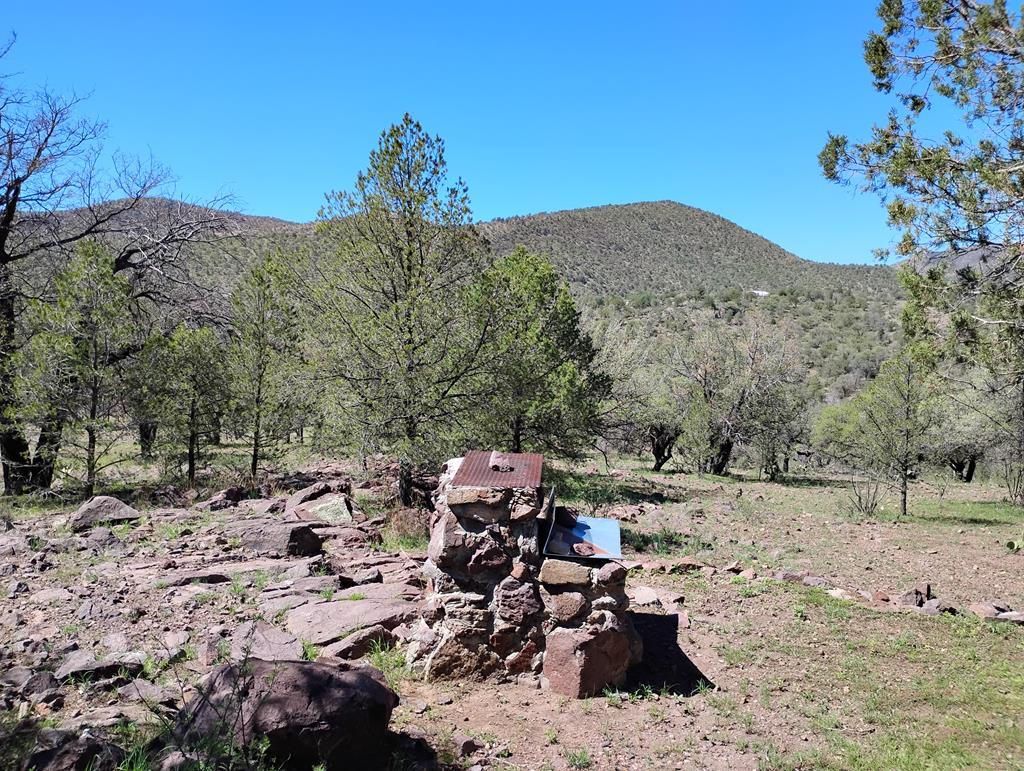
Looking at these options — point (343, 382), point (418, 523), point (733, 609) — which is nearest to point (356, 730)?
point (733, 609)

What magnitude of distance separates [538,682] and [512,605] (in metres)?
0.73

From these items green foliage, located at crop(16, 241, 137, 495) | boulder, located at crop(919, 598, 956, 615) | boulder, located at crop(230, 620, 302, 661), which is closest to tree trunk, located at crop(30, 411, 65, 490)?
green foliage, located at crop(16, 241, 137, 495)

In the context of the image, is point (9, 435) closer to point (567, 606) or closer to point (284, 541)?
point (284, 541)

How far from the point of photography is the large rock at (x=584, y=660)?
558 centimetres

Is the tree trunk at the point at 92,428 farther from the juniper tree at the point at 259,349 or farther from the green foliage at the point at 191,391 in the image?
the juniper tree at the point at 259,349

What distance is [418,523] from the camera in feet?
36.2

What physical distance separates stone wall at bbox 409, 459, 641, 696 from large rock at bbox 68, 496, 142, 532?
26.6ft

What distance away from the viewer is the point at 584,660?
5.58m

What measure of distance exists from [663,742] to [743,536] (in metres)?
9.13

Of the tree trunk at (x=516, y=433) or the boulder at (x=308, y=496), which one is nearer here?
the boulder at (x=308, y=496)

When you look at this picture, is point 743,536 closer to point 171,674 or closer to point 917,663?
point 917,663

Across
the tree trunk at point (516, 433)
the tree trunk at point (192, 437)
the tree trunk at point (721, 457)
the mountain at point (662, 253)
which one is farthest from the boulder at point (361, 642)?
the mountain at point (662, 253)

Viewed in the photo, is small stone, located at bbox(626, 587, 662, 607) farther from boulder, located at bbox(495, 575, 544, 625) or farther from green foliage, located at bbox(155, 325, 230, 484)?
green foliage, located at bbox(155, 325, 230, 484)

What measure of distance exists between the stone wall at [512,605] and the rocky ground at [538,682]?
213 mm
